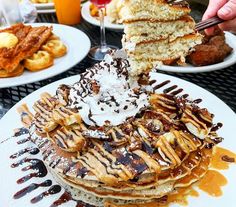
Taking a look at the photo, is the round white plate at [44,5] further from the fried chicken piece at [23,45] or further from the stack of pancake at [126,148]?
the stack of pancake at [126,148]

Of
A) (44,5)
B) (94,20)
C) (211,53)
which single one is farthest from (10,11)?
(211,53)

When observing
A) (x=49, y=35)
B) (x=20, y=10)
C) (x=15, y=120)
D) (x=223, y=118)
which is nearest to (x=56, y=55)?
(x=49, y=35)

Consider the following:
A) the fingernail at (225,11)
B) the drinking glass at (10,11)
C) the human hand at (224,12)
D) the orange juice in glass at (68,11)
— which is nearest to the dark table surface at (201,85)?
the human hand at (224,12)

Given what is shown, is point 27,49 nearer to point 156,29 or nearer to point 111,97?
point 111,97

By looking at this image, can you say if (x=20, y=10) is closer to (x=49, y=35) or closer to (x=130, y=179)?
(x=49, y=35)

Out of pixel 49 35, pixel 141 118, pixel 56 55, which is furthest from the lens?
pixel 49 35

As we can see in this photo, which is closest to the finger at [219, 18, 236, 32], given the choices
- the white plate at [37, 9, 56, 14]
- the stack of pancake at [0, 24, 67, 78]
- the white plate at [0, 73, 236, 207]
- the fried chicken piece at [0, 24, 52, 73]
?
the white plate at [0, 73, 236, 207]
